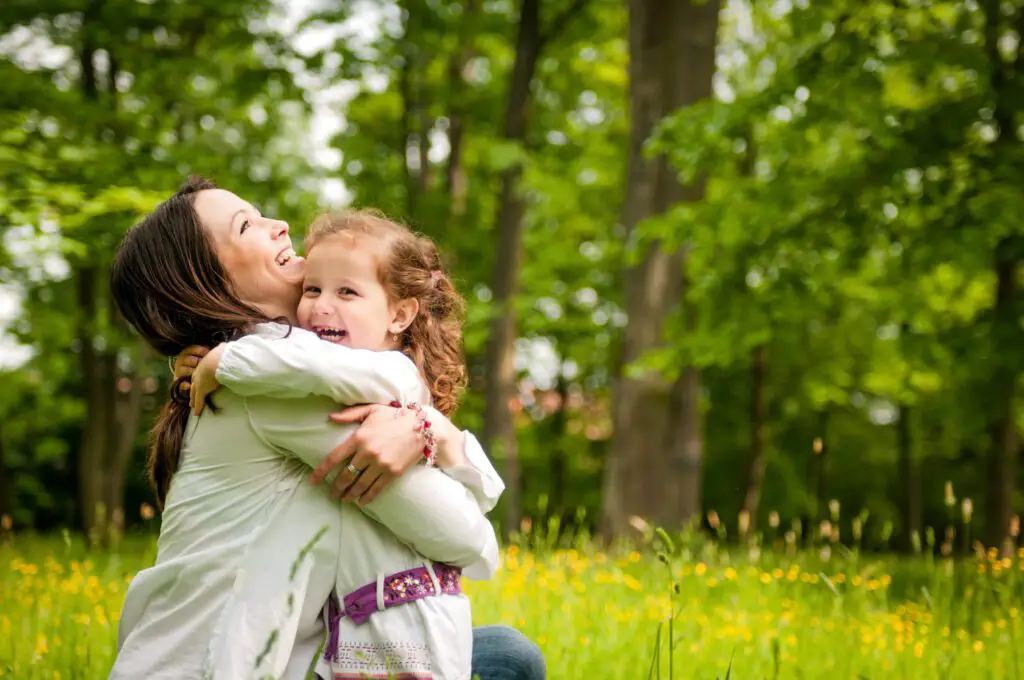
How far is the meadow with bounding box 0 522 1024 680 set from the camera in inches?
137

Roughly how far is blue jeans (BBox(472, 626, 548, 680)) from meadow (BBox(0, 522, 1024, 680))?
81 cm

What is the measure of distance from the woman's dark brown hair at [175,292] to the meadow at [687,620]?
1064mm

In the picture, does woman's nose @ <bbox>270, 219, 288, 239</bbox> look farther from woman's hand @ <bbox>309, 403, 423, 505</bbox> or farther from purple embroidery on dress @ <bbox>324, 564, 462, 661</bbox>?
purple embroidery on dress @ <bbox>324, 564, 462, 661</bbox>

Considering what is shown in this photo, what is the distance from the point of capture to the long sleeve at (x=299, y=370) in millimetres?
1758

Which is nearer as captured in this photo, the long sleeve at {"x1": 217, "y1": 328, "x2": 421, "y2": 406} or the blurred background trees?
the long sleeve at {"x1": 217, "y1": 328, "x2": 421, "y2": 406}

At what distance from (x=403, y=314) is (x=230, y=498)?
60 cm

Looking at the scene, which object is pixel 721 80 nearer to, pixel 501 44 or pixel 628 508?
pixel 501 44

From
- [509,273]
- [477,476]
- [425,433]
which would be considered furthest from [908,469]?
[425,433]

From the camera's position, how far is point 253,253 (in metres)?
2.13

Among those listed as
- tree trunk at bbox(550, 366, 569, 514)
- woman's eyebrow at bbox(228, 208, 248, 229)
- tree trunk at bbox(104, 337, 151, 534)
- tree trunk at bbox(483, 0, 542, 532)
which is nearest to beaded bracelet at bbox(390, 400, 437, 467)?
woman's eyebrow at bbox(228, 208, 248, 229)

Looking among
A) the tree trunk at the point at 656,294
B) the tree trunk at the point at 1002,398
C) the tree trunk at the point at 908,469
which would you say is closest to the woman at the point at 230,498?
the tree trunk at the point at 1002,398

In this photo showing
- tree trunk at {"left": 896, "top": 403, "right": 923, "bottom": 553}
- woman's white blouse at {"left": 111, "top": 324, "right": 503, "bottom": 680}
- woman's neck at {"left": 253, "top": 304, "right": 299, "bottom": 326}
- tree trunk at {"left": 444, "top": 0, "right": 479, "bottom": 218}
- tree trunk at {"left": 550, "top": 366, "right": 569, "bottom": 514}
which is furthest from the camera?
tree trunk at {"left": 550, "top": 366, "right": 569, "bottom": 514}

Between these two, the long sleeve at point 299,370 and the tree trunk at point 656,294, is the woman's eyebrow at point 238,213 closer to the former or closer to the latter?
the long sleeve at point 299,370

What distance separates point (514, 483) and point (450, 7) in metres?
6.11
